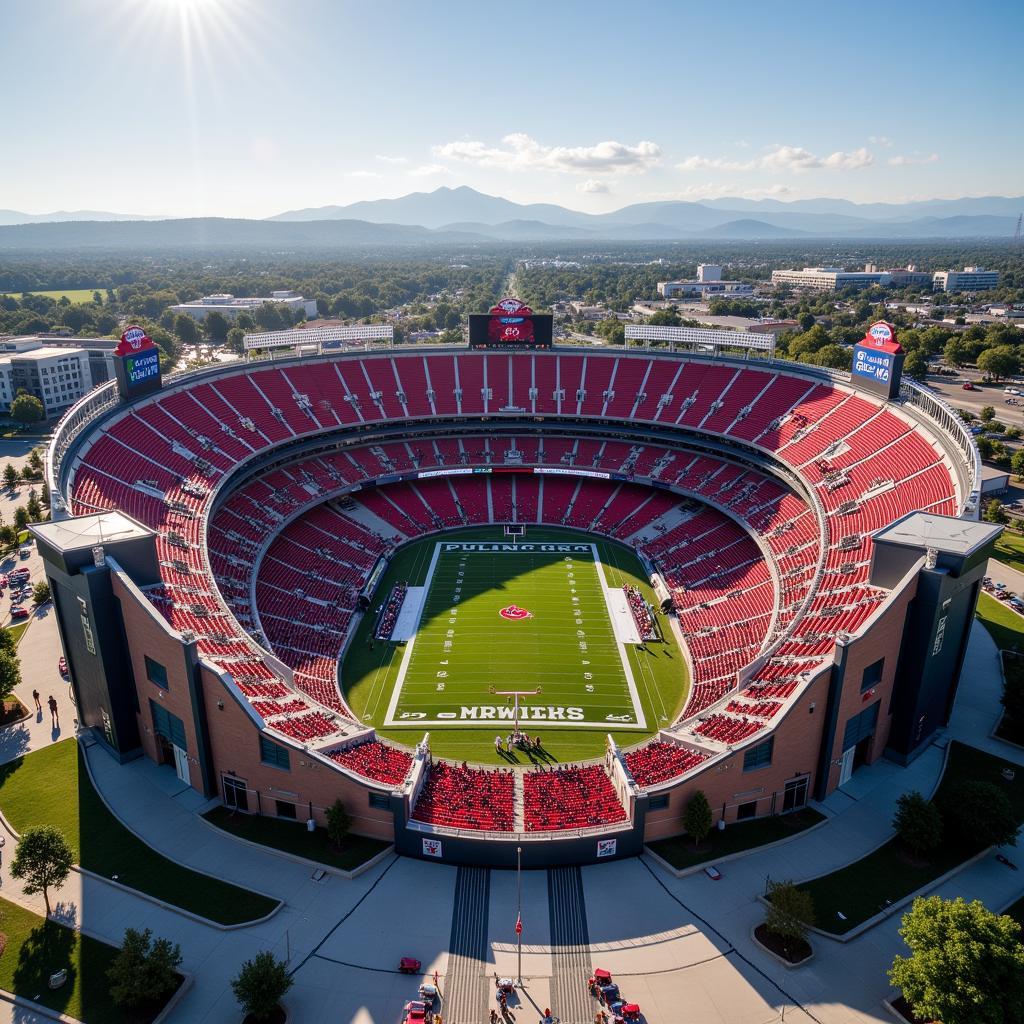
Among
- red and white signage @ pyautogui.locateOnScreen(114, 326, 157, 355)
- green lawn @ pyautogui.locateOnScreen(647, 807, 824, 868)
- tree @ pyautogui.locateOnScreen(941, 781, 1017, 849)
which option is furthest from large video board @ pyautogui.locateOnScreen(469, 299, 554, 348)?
tree @ pyautogui.locateOnScreen(941, 781, 1017, 849)

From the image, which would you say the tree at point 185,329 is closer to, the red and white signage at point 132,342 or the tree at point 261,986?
the red and white signage at point 132,342

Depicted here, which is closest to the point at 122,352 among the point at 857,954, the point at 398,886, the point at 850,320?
the point at 398,886

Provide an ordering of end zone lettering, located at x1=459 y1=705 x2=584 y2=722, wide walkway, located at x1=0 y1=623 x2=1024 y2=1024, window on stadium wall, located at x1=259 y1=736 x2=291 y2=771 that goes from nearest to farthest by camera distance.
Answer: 1. wide walkway, located at x1=0 y1=623 x2=1024 y2=1024
2. window on stadium wall, located at x1=259 y1=736 x2=291 y2=771
3. end zone lettering, located at x1=459 y1=705 x2=584 y2=722

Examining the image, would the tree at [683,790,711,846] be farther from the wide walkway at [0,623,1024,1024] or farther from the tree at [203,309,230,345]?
the tree at [203,309,230,345]

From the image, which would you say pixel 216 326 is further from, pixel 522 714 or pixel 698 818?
pixel 698 818

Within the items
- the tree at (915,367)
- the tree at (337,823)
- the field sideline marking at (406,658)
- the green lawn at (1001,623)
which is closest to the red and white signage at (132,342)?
the field sideline marking at (406,658)

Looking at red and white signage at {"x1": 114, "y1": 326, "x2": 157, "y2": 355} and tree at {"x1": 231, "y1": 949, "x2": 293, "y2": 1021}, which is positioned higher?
red and white signage at {"x1": 114, "y1": 326, "x2": 157, "y2": 355}

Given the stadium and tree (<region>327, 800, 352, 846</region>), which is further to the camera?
the stadium
